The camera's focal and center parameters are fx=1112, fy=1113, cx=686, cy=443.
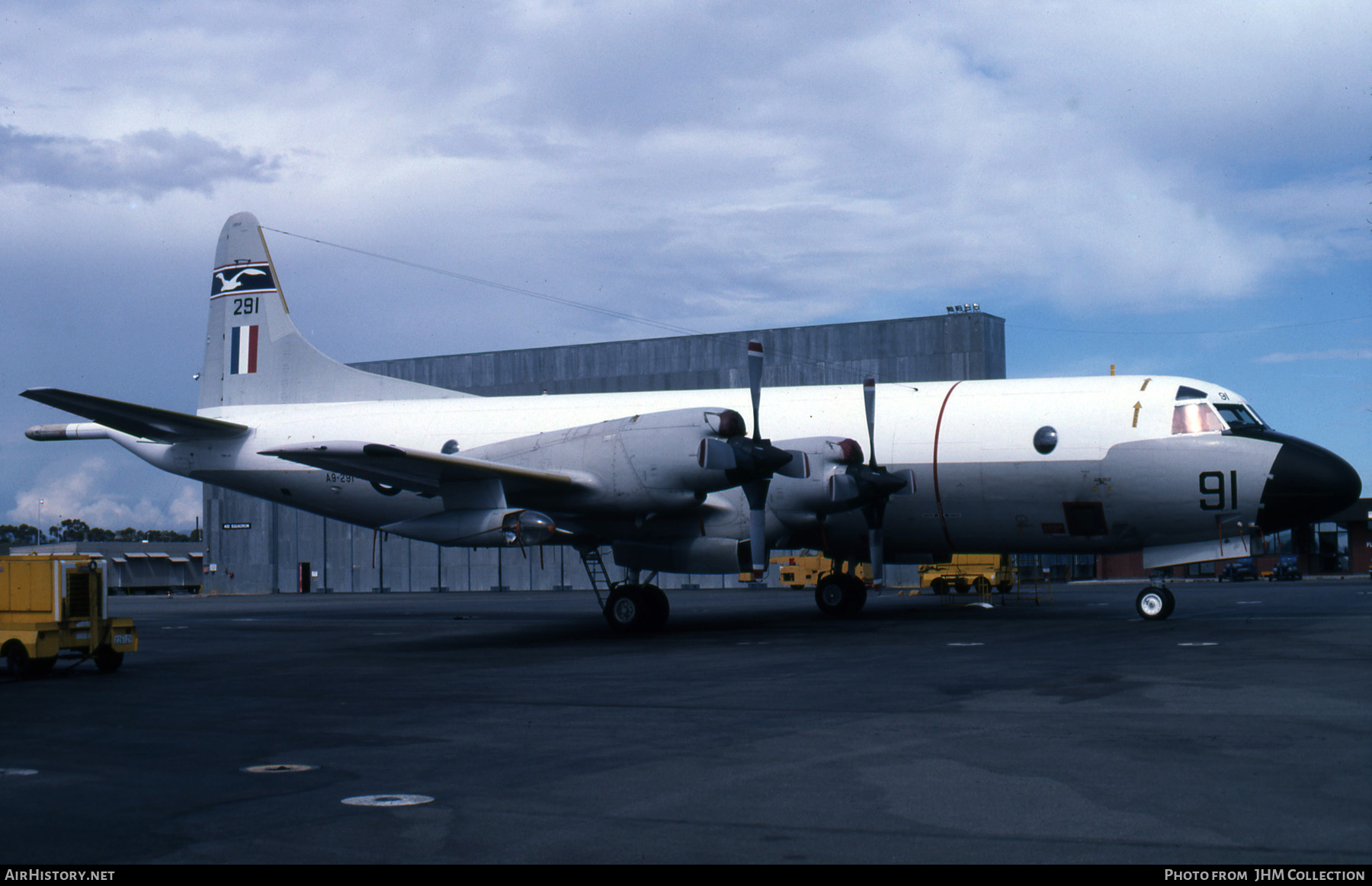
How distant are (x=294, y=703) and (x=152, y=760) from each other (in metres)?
3.52

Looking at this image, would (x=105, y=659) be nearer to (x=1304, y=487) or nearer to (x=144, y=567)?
(x=1304, y=487)

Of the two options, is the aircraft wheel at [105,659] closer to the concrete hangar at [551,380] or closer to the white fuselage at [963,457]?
the white fuselage at [963,457]

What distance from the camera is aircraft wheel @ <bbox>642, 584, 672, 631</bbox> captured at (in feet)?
71.2

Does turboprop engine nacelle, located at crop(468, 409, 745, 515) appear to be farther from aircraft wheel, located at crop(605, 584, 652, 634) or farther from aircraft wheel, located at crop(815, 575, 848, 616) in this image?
aircraft wheel, located at crop(815, 575, 848, 616)

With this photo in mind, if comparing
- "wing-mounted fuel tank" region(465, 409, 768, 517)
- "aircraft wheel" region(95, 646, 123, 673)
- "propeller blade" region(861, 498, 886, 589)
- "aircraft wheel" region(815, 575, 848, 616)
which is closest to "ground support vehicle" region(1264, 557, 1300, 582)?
"aircraft wheel" region(815, 575, 848, 616)

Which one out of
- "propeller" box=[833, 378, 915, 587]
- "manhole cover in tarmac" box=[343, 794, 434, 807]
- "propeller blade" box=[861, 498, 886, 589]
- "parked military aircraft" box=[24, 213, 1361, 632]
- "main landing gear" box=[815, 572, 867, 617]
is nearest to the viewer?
"manhole cover in tarmac" box=[343, 794, 434, 807]

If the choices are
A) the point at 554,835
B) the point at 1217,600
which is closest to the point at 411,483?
the point at 554,835

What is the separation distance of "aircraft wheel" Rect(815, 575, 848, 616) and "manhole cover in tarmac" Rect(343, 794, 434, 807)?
62.9 ft

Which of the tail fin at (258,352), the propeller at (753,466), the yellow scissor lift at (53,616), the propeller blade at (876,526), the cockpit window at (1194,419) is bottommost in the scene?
the yellow scissor lift at (53,616)

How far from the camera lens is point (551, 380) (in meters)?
62.8

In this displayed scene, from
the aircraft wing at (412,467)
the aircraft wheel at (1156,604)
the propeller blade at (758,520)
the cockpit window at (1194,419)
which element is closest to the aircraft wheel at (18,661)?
the aircraft wing at (412,467)

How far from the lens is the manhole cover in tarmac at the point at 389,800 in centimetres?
691

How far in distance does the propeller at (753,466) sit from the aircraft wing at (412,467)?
2.65 meters

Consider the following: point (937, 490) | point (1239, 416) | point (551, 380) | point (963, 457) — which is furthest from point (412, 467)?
point (551, 380)
